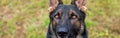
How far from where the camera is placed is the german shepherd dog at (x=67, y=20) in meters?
5.74

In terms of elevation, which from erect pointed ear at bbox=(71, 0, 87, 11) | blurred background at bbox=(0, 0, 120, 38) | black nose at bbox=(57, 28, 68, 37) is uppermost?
erect pointed ear at bbox=(71, 0, 87, 11)

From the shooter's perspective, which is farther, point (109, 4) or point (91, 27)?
point (109, 4)

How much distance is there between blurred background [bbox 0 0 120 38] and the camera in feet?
26.3

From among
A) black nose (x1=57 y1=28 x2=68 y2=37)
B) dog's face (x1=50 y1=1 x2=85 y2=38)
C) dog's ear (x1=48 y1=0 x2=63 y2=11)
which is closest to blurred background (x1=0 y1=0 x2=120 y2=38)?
dog's ear (x1=48 y1=0 x2=63 y2=11)

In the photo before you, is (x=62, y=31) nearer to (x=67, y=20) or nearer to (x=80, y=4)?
(x=67, y=20)

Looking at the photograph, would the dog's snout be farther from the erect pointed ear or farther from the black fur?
the erect pointed ear

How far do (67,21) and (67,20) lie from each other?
15mm

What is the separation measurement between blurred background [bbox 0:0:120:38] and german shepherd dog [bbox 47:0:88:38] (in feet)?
6.03

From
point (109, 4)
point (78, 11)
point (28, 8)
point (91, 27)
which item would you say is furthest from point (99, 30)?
point (78, 11)

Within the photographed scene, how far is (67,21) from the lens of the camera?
5.75 meters

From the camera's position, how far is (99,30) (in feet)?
26.6

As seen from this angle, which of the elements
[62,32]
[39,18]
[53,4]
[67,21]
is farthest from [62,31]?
[39,18]

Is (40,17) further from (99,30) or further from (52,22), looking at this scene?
(52,22)

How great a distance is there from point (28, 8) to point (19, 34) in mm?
935
